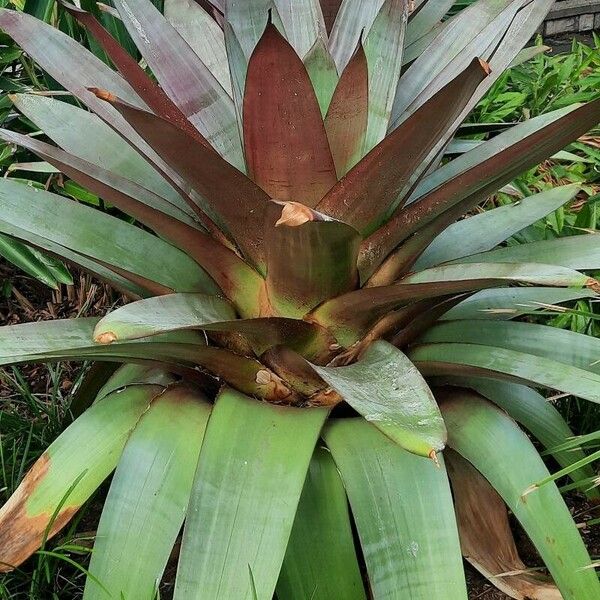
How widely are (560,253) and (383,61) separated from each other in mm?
422

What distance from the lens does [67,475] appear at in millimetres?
1127

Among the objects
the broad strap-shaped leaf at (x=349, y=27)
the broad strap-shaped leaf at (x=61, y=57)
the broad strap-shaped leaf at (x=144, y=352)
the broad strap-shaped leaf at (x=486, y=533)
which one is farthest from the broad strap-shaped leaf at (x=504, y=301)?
the broad strap-shaped leaf at (x=61, y=57)

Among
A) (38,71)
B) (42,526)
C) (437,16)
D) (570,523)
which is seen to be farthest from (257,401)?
(38,71)

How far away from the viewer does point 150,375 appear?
4.18 ft

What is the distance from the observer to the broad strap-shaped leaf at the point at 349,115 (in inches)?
44.6

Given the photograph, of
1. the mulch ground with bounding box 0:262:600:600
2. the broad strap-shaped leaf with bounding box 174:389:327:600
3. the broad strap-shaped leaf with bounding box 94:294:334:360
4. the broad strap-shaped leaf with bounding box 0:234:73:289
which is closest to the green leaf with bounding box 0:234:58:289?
the broad strap-shaped leaf with bounding box 0:234:73:289

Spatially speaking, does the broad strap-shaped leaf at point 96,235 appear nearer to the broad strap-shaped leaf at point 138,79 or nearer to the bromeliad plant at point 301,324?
the bromeliad plant at point 301,324

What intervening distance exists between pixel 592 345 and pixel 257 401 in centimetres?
54

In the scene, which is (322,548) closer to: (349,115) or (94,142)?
(349,115)

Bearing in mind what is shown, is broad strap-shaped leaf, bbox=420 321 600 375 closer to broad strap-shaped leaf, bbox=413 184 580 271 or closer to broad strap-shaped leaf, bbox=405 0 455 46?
broad strap-shaped leaf, bbox=413 184 580 271

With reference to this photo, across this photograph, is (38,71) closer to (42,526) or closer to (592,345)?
(42,526)

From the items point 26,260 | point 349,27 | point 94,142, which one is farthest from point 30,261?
point 349,27

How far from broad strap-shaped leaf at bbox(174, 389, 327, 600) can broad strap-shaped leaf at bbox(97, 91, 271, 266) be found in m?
0.25

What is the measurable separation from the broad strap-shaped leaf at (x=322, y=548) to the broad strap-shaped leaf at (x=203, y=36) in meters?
0.74
